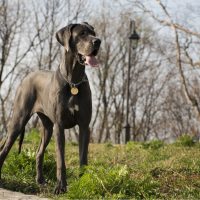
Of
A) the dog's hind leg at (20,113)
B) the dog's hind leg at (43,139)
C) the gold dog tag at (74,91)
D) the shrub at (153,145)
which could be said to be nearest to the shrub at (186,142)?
the shrub at (153,145)

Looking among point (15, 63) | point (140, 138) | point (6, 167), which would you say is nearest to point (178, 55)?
point (15, 63)

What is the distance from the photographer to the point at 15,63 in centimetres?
2862

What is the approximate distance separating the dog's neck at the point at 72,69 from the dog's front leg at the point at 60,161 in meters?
0.59

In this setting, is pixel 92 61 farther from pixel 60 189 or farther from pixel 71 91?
pixel 60 189

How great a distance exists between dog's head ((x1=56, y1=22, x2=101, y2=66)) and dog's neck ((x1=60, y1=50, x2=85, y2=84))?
0.28ft

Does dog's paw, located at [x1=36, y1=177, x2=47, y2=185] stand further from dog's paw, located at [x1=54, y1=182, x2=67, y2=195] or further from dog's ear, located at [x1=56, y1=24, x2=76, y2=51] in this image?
dog's ear, located at [x1=56, y1=24, x2=76, y2=51]

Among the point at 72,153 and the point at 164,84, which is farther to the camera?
the point at 164,84

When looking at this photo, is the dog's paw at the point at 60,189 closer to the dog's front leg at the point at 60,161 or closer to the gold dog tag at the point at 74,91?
the dog's front leg at the point at 60,161

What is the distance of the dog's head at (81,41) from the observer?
494cm

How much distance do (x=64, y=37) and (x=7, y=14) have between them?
2349 cm

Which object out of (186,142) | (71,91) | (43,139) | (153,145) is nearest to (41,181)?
(43,139)

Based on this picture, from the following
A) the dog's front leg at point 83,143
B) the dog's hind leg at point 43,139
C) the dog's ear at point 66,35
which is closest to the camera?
the dog's ear at point 66,35

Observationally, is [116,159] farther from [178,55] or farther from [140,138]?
[140,138]

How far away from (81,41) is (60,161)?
1431 millimetres
